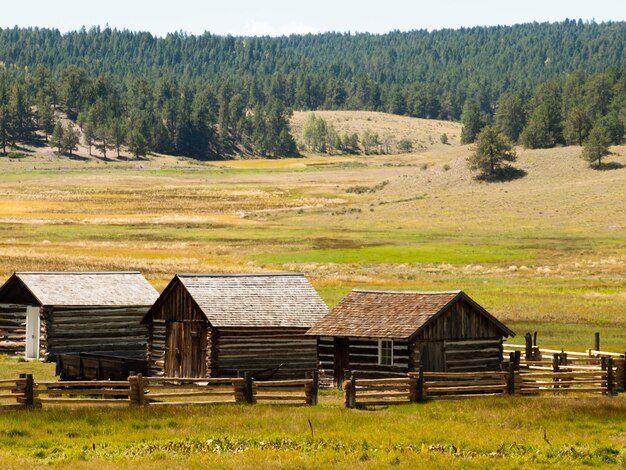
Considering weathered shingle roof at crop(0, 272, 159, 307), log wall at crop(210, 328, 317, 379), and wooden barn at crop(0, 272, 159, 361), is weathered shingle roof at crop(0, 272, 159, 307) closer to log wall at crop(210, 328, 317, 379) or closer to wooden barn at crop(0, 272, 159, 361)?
wooden barn at crop(0, 272, 159, 361)

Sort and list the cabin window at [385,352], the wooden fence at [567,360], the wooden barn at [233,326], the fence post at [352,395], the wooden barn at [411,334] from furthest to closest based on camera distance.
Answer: the wooden barn at [233,326]
the cabin window at [385,352]
the wooden barn at [411,334]
the wooden fence at [567,360]
the fence post at [352,395]

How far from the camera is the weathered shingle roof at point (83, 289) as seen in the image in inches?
1895

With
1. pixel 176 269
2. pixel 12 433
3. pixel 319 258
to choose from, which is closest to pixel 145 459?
pixel 12 433

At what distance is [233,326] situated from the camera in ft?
133

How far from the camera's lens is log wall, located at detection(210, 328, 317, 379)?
134ft

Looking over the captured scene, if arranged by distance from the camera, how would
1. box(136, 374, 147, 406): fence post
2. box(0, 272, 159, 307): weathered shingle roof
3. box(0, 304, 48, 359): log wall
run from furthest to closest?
1. box(0, 304, 48, 359): log wall
2. box(0, 272, 159, 307): weathered shingle roof
3. box(136, 374, 147, 406): fence post

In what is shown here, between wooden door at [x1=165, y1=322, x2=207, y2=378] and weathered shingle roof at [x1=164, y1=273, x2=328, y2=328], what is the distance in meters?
0.88

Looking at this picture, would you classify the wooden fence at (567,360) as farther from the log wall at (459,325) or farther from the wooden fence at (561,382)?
the log wall at (459,325)

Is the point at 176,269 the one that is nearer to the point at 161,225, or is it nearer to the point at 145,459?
the point at 161,225

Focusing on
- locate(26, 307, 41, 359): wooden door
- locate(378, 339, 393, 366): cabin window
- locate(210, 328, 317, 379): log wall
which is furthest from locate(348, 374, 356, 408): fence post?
locate(26, 307, 41, 359): wooden door

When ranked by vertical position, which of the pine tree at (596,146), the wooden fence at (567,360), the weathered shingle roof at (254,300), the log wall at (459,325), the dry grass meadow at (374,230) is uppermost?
the pine tree at (596,146)

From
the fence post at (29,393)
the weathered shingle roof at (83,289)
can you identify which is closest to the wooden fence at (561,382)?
the fence post at (29,393)

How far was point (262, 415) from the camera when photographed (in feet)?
96.1

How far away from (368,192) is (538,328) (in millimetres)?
107569
